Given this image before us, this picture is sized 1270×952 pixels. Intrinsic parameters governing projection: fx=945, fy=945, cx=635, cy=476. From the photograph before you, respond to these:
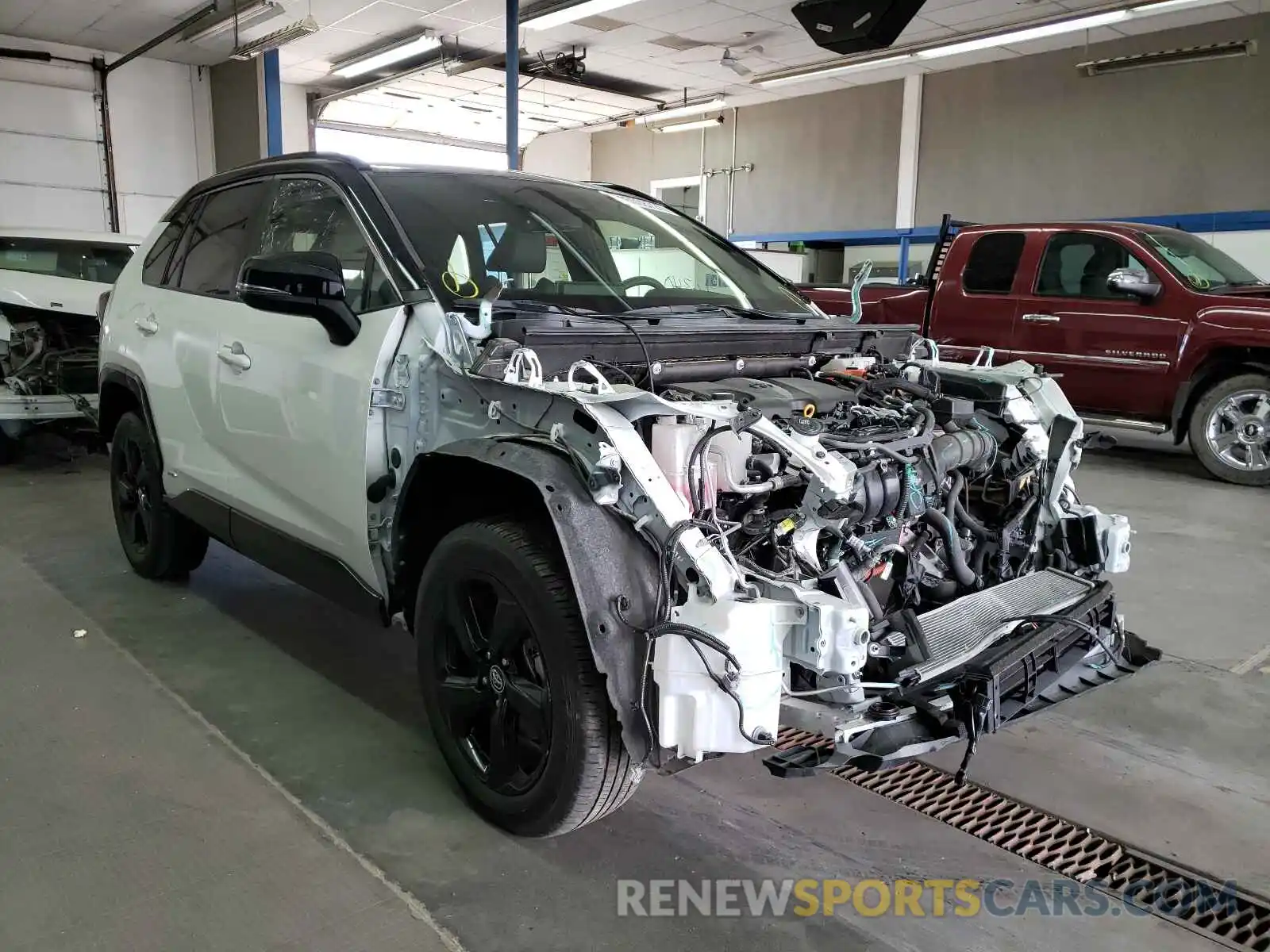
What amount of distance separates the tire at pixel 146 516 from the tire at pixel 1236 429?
675 cm

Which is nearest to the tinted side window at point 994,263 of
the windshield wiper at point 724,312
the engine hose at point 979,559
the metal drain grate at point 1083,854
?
the windshield wiper at point 724,312

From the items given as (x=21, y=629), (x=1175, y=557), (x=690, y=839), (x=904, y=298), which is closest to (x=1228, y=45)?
(x=904, y=298)

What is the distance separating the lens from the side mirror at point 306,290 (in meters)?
2.46

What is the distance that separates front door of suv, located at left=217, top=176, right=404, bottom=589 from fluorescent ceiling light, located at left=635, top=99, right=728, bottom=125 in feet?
47.3

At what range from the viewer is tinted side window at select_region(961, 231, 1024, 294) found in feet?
25.6

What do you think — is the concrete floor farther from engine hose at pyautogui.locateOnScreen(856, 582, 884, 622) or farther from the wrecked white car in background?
the wrecked white car in background

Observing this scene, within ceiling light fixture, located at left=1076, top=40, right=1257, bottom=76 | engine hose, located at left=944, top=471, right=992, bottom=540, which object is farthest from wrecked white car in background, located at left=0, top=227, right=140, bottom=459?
ceiling light fixture, located at left=1076, top=40, right=1257, bottom=76

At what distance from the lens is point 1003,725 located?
2.19 meters

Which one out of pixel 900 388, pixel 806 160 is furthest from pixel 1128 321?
pixel 806 160

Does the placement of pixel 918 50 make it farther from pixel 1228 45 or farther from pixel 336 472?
pixel 336 472

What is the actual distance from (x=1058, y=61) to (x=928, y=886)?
13950 mm

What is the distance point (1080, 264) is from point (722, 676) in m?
6.88

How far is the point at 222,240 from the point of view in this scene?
354 centimetres

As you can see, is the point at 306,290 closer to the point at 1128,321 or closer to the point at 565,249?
the point at 565,249
